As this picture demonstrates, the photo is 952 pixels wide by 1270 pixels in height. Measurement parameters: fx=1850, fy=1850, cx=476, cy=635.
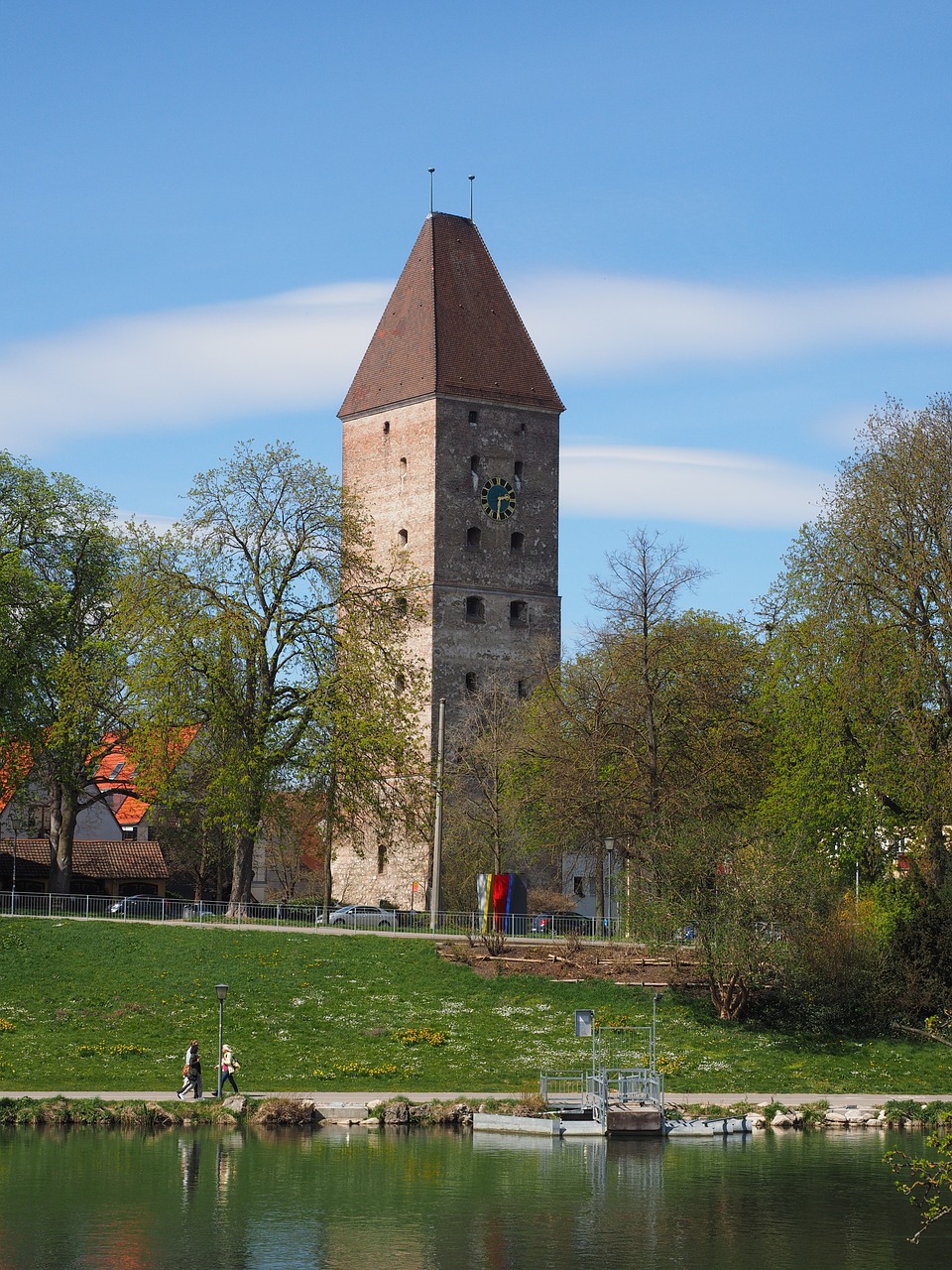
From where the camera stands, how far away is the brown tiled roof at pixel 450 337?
84312 millimetres

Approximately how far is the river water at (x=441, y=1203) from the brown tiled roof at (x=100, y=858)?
48.3 metres

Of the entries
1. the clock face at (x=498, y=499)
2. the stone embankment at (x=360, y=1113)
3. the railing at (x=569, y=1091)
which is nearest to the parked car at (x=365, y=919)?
the railing at (x=569, y=1091)

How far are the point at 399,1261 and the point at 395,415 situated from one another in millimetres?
66382

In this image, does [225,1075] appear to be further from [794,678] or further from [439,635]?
[439,635]

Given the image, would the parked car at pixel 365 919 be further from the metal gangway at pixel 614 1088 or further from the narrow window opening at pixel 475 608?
the narrow window opening at pixel 475 608

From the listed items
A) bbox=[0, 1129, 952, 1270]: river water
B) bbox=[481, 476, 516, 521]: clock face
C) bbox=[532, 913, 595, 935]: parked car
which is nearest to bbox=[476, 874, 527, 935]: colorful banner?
bbox=[532, 913, 595, 935]: parked car

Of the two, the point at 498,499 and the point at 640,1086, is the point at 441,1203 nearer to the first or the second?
the point at 640,1086

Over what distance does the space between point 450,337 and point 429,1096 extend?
55.3 metres

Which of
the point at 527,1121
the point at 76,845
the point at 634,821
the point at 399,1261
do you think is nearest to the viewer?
the point at 399,1261

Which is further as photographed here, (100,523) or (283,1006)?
(100,523)

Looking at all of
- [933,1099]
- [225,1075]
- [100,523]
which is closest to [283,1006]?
[225,1075]

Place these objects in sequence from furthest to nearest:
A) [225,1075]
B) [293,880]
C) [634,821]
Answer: [293,880] → [634,821] → [225,1075]

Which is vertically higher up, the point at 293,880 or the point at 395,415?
the point at 395,415

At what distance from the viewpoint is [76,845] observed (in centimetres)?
7938
